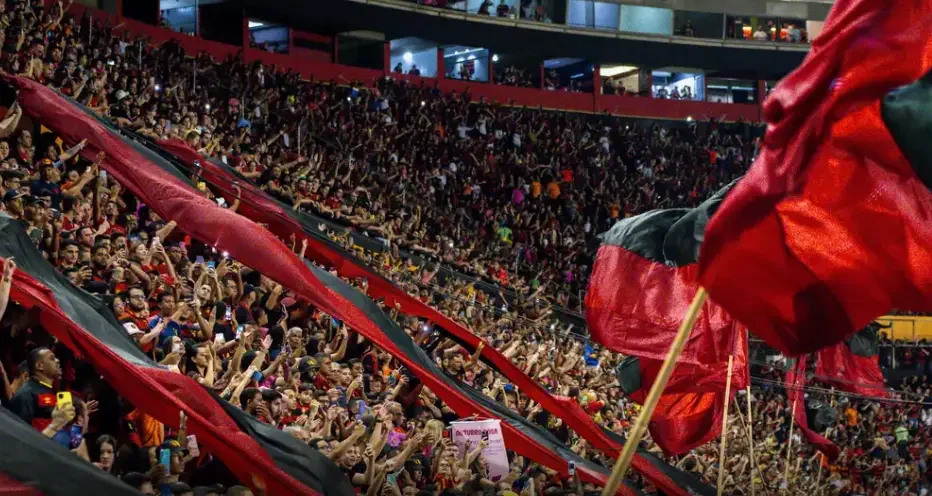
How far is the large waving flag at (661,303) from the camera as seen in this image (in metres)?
10.7

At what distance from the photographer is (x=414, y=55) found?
3253 cm

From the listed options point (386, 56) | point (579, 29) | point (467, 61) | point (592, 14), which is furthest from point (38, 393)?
point (592, 14)

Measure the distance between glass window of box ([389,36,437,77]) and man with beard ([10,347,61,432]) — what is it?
83.1 feet

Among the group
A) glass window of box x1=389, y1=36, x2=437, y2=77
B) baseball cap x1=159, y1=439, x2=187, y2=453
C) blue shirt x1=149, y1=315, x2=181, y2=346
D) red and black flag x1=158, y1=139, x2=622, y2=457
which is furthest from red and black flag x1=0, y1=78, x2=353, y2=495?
glass window of box x1=389, y1=36, x2=437, y2=77

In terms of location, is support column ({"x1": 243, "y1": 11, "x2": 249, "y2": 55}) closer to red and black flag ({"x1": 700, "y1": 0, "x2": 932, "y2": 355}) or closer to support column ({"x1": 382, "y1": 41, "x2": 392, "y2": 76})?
support column ({"x1": 382, "y1": 41, "x2": 392, "y2": 76})

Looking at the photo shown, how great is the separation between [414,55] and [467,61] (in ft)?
5.52

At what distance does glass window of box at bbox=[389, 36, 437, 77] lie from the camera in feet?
105

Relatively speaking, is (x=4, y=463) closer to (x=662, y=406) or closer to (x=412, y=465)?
(x=412, y=465)

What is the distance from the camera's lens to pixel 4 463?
5426 mm

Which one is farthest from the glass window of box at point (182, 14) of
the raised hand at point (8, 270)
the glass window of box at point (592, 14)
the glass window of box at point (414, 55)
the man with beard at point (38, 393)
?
the man with beard at point (38, 393)

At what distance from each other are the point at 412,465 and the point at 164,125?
761cm

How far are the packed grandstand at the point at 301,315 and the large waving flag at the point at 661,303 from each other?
29cm

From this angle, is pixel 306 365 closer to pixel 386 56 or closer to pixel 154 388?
pixel 154 388

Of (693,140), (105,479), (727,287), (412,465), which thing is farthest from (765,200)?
(693,140)
